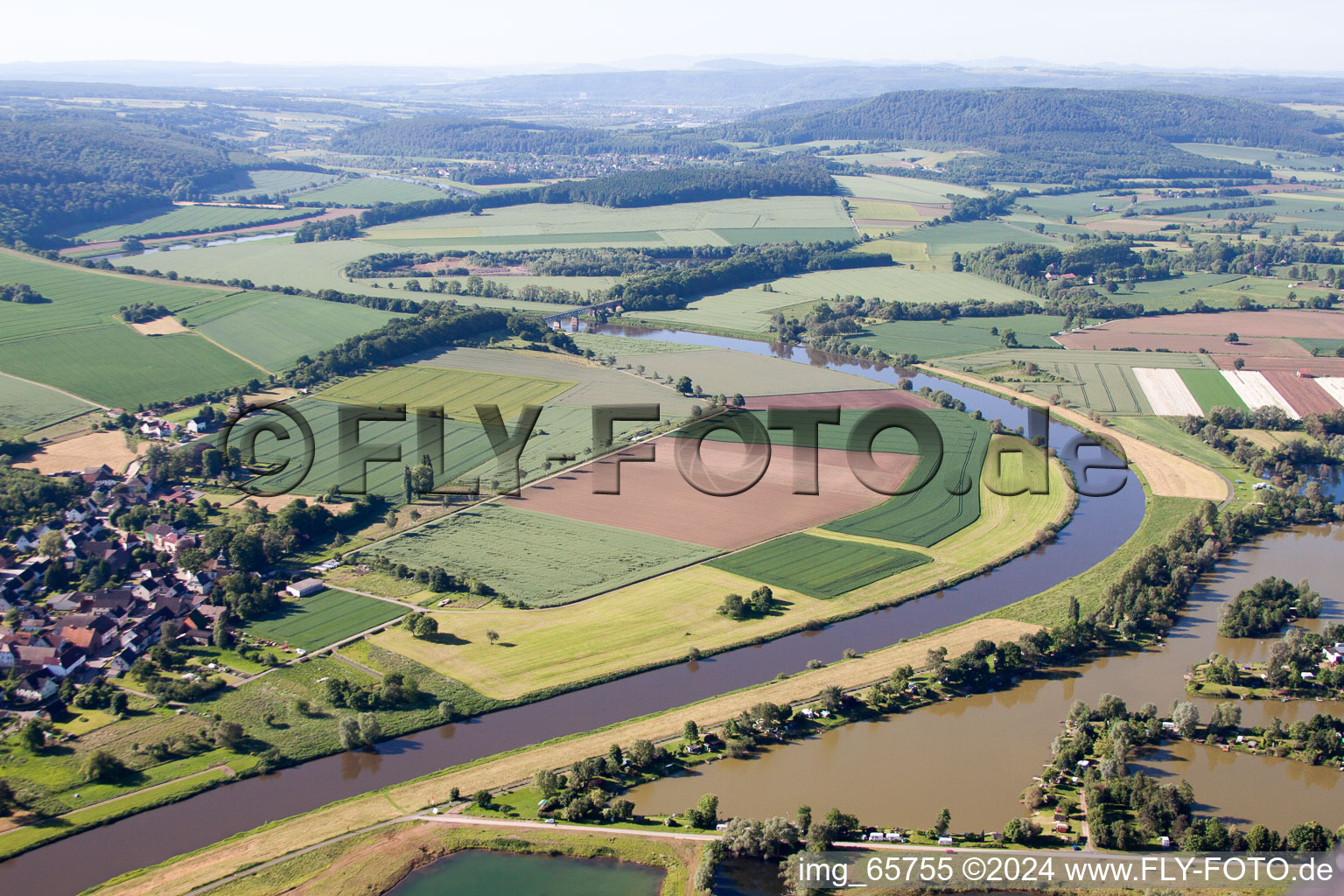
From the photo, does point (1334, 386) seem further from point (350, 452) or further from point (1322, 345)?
point (350, 452)

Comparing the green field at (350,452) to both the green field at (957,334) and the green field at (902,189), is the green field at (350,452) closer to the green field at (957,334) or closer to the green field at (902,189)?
the green field at (957,334)

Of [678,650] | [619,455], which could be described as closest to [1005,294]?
[619,455]

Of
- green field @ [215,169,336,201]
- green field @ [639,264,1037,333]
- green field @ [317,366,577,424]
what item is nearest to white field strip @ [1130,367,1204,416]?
green field @ [639,264,1037,333]

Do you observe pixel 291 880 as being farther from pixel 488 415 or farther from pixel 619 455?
pixel 488 415

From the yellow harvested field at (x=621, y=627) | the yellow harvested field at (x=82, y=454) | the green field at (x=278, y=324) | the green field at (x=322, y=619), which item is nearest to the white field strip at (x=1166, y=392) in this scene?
the yellow harvested field at (x=621, y=627)

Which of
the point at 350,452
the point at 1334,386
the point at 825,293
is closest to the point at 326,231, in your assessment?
the point at 825,293

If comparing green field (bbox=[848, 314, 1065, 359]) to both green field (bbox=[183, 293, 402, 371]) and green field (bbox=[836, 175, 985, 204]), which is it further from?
green field (bbox=[836, 175, 985, 204])
